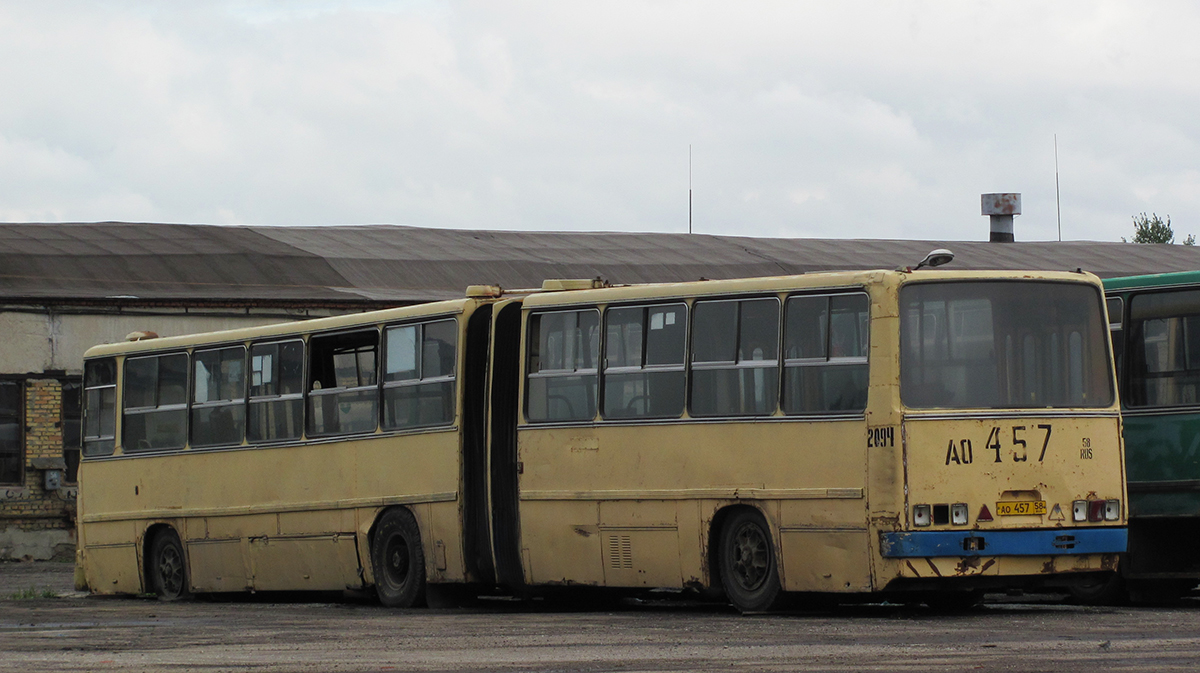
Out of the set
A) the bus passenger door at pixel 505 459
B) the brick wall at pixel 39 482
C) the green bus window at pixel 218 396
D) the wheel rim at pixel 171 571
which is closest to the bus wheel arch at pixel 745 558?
the bus passenger door at pixel 505 459

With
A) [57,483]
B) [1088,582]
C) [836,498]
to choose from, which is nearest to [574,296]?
[836,498]

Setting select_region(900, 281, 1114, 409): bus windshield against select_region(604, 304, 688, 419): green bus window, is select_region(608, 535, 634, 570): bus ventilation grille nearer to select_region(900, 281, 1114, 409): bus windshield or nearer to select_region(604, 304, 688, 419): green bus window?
select_region(604, 304, 688, 419): green bus window

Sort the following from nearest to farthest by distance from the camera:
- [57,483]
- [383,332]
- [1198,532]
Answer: [1198,532] → [383,332] → [57,483]

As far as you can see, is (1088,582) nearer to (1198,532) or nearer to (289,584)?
(1198,532)

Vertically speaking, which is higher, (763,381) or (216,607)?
(763,381)

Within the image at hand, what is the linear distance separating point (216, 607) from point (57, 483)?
442 inches

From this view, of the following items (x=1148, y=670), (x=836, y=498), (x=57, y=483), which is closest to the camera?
(x=1148, y=670)

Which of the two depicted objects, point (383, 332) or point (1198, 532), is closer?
point (1198, 532)

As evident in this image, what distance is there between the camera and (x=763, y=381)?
48.1 feet

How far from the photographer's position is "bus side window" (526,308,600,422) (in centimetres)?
1614

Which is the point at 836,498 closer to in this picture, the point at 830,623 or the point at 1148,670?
the point at 830,623

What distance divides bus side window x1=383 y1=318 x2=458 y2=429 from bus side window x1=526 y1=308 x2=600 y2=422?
37.3 inches

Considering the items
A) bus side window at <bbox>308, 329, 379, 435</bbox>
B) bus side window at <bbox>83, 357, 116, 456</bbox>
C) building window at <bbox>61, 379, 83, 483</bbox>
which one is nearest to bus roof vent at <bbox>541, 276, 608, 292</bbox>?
bus side window at <bbox>308, 329, 379, 435</bbox>

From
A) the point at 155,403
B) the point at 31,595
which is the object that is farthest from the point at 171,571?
the point at 155,403
